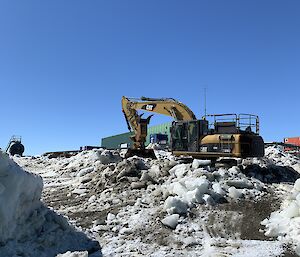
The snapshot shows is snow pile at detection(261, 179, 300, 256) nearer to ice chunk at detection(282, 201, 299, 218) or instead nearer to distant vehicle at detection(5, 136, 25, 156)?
ice chunk at detection(282, 201, 299, 218)

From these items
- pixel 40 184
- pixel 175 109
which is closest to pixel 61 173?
pixel 175 109

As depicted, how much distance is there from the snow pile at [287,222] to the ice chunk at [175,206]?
220 cm

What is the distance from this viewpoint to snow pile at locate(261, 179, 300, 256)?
920 cm

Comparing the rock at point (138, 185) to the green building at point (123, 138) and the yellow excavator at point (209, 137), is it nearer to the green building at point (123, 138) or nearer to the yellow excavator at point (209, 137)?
the yellow excavator at point (209, 137)

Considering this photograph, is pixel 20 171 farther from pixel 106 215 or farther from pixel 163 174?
pixel 163 174

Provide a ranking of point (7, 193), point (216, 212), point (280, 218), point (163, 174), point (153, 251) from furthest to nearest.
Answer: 1. point (163, 174)
2. point (216, 212)
3. point (280, 218)
4. point (153, 251)
5. point (7, 193)

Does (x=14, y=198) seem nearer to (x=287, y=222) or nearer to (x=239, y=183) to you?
(x=287, y=222)

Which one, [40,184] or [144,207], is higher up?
[40,184]

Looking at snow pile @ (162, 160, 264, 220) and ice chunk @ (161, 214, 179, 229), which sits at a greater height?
snow pile @ (162, 160, 264, 220)

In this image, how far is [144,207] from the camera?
38.2ft

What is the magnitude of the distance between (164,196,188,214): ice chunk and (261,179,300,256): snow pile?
2.20 metres

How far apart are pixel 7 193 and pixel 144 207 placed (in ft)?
15.6

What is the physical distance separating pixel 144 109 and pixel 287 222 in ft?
45.4

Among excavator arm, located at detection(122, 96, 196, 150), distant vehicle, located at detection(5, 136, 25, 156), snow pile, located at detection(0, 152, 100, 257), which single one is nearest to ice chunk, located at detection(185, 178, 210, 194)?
snow pile, located at detection(0, 152, 100, 257)
